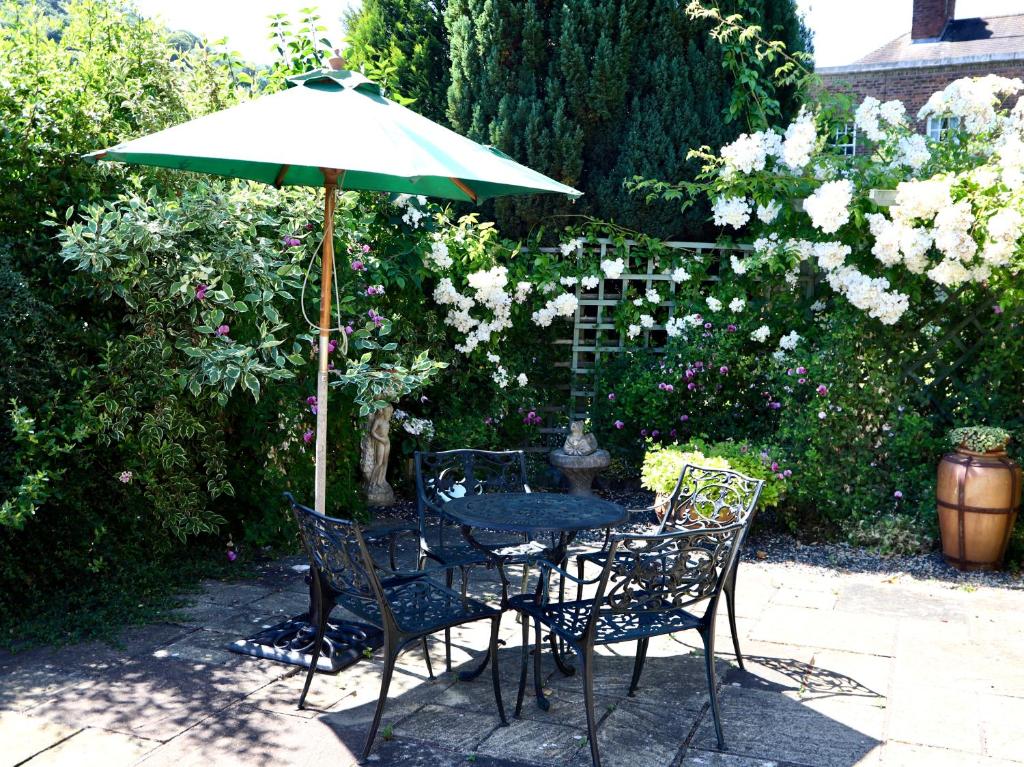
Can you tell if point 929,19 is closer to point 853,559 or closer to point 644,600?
point 853,559

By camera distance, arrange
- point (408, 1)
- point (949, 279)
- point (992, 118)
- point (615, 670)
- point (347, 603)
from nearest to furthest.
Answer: point (347, 603) < point (615, 670) < point (949, 279) < point (992, 118) < point (408, 1)

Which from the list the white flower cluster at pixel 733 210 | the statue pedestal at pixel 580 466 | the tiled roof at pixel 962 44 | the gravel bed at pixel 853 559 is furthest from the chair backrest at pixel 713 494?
the tiled roof at pixel 962 44

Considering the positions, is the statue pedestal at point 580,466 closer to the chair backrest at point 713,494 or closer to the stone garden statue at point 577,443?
the stone garden statue at point 577,443

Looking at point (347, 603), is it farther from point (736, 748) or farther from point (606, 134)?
point (606, 134)

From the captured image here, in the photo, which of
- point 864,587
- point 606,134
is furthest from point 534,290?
point 864,587

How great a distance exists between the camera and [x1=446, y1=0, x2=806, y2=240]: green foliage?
6.77 m

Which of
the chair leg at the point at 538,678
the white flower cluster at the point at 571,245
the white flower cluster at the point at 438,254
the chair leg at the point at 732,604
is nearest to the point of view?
the chair leg at the point at 538,678

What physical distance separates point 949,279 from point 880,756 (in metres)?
3.11

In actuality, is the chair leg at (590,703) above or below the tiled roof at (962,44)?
below

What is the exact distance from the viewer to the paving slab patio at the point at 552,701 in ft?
9.88

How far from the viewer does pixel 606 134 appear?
6988 mm

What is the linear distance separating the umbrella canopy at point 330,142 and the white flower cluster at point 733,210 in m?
2.98

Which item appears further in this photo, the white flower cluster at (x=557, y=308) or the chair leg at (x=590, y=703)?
the white flower cluster at (x=557, y=308)

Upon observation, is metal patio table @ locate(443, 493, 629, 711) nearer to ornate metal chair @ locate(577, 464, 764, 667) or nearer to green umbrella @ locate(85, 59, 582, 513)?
ornate metal chair @ locate(577, 464, 764, 667)
